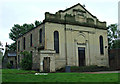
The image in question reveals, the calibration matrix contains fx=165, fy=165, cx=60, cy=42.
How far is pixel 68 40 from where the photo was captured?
28.7 m

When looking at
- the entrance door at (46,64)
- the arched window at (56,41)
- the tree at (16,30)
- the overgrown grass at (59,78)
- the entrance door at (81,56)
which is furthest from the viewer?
the tree at (16,30)

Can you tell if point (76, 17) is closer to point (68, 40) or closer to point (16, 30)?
point (68, 40)

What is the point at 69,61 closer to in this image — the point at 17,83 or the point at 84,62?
the point at 84,62

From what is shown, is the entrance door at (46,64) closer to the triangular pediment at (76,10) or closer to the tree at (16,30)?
the triangular pediment at (76,10)

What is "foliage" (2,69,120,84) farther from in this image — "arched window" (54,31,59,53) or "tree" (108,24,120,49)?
"tree" (108,24,120,49)

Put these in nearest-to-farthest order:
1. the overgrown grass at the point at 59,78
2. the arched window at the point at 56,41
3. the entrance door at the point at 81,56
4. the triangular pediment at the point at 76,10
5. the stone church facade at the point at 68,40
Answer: the overgrown grass at the point at 59,78, the stone church facade at the point at 68,40, the arched window at the point at 56,41, the triangular pediment at the point at 76,10, the entrance door at the point at 81,56

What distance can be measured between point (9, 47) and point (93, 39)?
39.4 m

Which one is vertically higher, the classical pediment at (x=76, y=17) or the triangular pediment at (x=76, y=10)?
the triangular pediment at (x=76, y=10)

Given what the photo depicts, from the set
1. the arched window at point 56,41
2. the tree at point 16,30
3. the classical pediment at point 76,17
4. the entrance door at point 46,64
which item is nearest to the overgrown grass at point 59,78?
the entrance door at point 46,64

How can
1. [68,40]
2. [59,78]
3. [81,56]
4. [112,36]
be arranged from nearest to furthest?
[59,78], [68,40], [81,56], [112,36]

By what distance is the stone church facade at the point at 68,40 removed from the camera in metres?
26.0

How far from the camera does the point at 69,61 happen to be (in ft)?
92.2

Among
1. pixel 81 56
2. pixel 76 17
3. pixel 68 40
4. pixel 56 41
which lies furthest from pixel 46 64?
pixel 76 17

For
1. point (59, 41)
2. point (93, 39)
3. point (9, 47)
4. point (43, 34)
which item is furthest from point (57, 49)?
point (9, 47)
